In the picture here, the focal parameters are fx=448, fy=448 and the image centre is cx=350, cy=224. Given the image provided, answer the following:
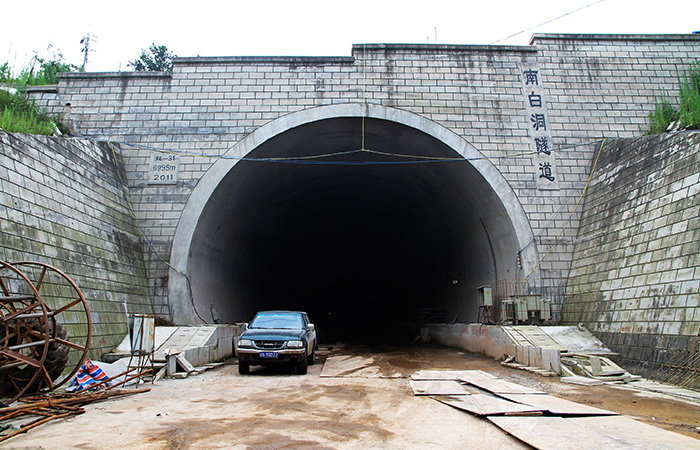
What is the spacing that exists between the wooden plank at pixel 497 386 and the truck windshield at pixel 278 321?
155 inches

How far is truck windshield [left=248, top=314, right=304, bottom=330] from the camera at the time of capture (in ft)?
32.3

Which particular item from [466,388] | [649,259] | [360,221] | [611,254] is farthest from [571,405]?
[360,221]

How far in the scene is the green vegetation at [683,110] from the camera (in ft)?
36.3

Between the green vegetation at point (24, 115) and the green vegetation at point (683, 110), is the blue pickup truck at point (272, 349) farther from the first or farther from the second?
the green vegetation at point (683, 110)

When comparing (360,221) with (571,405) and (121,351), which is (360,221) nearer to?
(121,351)

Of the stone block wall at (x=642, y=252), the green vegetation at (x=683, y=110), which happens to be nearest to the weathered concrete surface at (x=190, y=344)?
the stone block wall at (x=642, y=252)

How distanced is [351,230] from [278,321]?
1405 centimetres

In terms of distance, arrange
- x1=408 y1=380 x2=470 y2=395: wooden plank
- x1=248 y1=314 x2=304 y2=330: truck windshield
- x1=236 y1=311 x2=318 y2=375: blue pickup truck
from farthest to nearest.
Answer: x1=248 y1=314 x2=304 y2=330: truck windshield
x1=236 y1=311 x2=318 y2=375: blue pickup truck
x1=408 y1=380 x2=470 y2=395: wooden plank

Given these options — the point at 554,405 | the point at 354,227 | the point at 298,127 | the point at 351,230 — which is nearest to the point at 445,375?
the point at 554,405

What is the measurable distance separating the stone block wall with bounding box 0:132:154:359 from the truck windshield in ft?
9.78

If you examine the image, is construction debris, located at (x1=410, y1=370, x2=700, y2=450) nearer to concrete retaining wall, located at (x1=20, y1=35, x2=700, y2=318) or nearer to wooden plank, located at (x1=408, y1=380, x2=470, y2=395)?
wooden plank, located at (x1=408, y1=380, x2=470, y2=395)

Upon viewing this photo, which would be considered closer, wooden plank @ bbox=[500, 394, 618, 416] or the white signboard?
wooden plank @ bbox=[500, 394, 618, 416]

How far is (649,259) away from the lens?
8938mm

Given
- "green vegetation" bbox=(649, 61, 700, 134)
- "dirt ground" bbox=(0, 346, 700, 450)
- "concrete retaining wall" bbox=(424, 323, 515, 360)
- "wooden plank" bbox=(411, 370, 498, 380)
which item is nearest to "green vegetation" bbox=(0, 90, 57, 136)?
"dirt ground" bbox=(0, 346, 700, 450)
